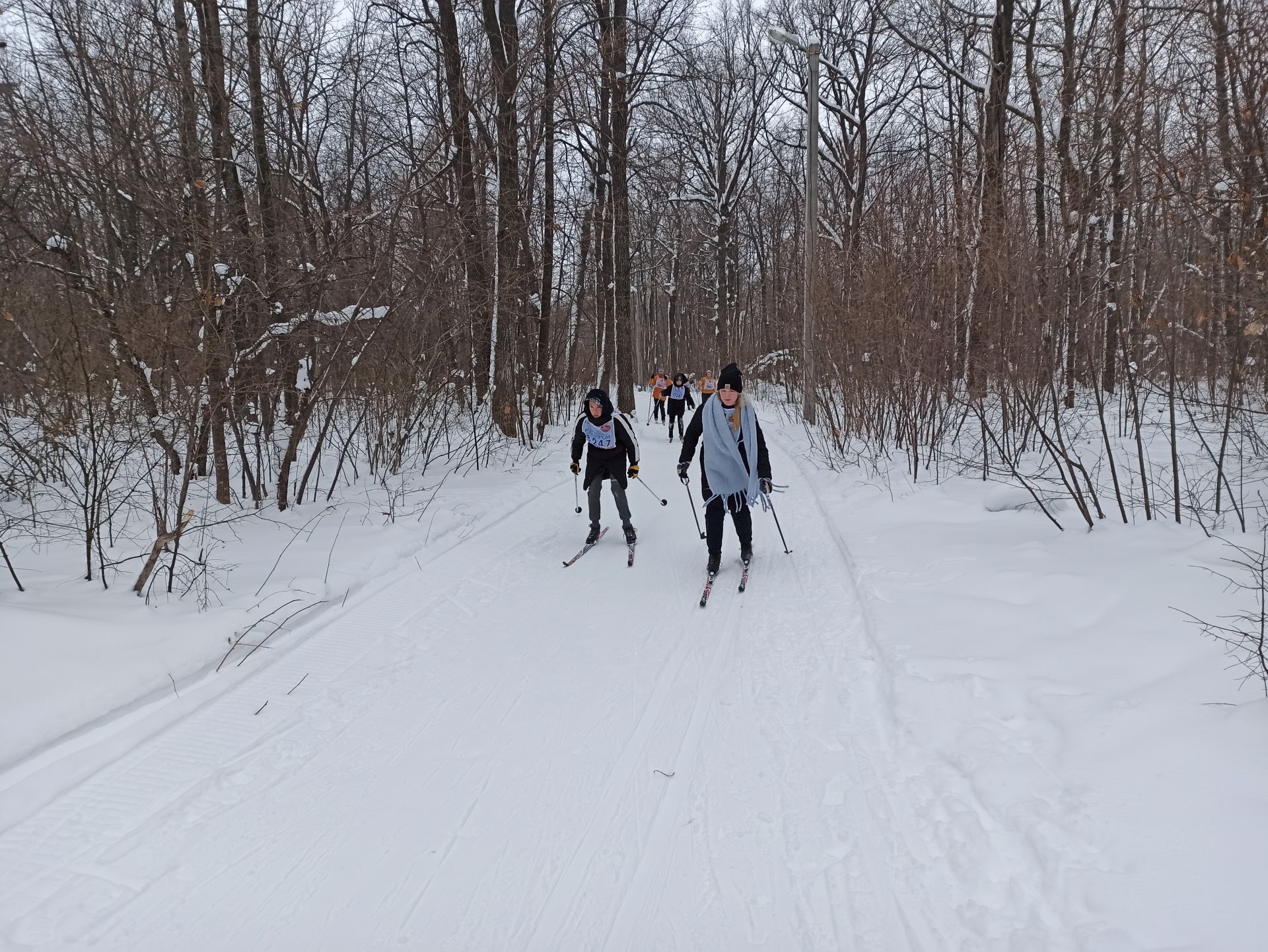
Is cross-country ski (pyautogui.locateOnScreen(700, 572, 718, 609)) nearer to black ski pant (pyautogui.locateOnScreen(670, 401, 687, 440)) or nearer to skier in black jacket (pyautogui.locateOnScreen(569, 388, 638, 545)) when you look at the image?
skier in black jacket (pyautogui.locateOnScreen(569, 388, 638, 545))

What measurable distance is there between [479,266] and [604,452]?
643 cm

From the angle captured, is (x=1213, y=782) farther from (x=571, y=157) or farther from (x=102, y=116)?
(x=571, y=157)

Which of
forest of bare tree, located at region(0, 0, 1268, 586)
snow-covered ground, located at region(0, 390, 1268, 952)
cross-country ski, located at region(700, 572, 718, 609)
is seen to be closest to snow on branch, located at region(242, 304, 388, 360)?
forest of bare tree, located at region(0, 0, 1268, 586)

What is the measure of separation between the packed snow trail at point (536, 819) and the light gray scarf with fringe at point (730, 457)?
6.49 ft

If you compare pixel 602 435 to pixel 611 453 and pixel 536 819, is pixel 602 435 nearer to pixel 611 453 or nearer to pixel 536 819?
pixel 611 453

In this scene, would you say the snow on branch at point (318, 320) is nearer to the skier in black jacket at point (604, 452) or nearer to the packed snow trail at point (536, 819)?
the skier in black jacket at point (604, 452)

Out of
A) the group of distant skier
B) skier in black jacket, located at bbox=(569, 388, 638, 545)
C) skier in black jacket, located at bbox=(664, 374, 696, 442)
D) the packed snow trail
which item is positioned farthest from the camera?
skier in black jacket, located at bbox=(664, 374, 696, 442)

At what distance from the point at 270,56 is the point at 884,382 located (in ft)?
33.7

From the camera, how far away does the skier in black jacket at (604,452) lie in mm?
8047

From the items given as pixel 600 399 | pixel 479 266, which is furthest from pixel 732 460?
pixel 479 266

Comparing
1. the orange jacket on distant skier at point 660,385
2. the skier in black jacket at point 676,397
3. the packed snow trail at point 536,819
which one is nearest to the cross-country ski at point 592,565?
the packed snow trail at point 536,819

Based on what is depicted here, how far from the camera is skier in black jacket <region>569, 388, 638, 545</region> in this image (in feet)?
26.4

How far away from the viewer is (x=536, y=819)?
126 inches

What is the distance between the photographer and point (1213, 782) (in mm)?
2992
